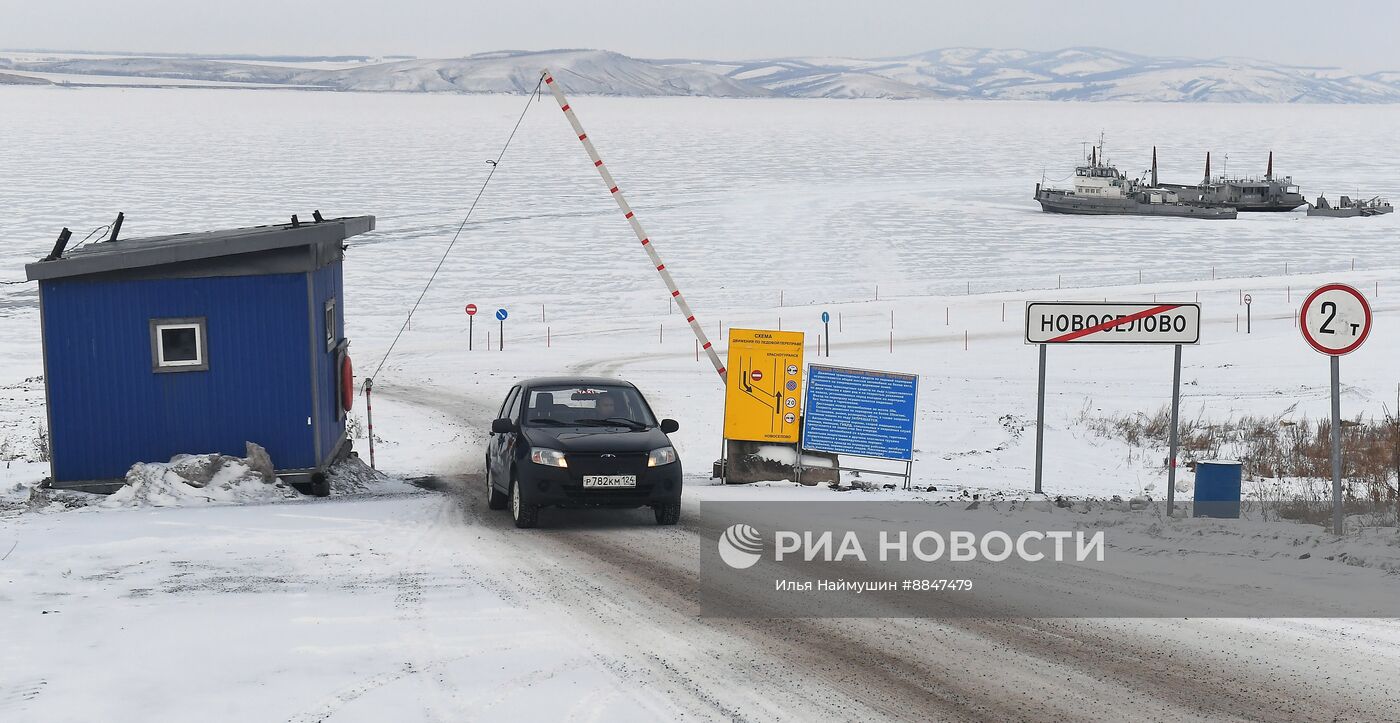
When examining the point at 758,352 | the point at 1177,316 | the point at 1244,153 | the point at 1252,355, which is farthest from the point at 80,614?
the point at 1244,153

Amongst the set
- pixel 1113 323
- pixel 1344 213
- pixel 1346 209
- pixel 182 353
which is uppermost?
pixel 1346 209

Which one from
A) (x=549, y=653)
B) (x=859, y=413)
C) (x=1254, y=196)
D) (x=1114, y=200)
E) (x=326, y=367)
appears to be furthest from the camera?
(x=1254, y=196)

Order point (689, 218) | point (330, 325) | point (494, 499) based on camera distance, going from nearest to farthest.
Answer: point (494, 499), point (330, 325), point (689, 218)

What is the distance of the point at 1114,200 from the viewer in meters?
91.6

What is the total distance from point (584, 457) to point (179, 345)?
4952 millimetres

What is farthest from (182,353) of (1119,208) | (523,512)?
(1119,208)

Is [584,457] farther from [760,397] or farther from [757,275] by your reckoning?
[757,275]

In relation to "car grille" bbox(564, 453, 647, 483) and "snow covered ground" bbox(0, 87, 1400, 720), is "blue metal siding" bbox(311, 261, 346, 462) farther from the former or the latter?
"car grille" bbox(564, 453, 647, 483)

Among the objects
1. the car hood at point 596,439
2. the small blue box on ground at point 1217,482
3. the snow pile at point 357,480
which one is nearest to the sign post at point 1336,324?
the small blue box on ground at point 1217,482

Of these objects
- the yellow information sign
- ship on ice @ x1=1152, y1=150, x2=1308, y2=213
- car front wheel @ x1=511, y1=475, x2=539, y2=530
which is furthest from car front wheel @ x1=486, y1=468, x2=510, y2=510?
ship on ice @ x1=1152, y1=150, x2=1308, y2=213

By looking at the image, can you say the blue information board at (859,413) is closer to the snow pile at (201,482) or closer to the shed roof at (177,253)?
the shed roof at (177,253)

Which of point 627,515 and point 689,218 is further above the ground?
point 689,218

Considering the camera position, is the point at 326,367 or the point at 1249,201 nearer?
the point at 326,367

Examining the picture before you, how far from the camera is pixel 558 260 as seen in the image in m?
57.8
